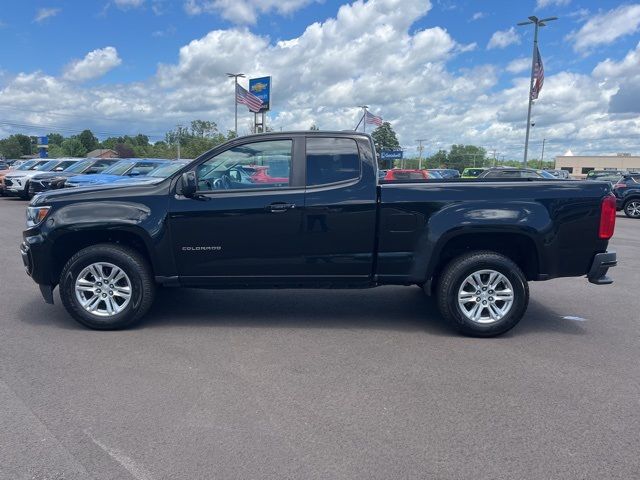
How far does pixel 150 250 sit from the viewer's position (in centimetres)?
521

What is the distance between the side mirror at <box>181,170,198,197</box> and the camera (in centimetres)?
506

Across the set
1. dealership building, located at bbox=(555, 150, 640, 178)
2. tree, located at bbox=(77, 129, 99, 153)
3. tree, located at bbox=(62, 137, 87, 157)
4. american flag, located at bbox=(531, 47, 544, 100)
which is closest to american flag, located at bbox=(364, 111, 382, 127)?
american flag, located at bbox=(531, 47, 544, 100)

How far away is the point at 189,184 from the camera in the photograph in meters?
5.06

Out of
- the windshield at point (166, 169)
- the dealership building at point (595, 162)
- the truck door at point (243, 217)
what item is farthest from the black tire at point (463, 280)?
the dealership building at point (595, 162)

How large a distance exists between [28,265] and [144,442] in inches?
119

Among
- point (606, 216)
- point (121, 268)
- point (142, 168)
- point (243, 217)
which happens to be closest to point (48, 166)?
point (142, 168)

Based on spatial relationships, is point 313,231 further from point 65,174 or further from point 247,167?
point 65,174

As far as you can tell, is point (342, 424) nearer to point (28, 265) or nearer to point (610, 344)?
point (610, 344)

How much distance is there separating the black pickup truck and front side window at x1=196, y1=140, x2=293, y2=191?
10 mm

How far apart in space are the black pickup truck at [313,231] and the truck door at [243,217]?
10mm

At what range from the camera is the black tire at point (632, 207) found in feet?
63.9

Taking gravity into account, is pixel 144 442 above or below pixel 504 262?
below

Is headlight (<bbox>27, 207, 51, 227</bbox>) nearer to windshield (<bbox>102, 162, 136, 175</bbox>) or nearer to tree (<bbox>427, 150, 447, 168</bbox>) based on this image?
windshield (<bbox>102, 162, 136, 175</bbox>)

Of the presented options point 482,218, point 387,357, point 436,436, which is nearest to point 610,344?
point 482,218
